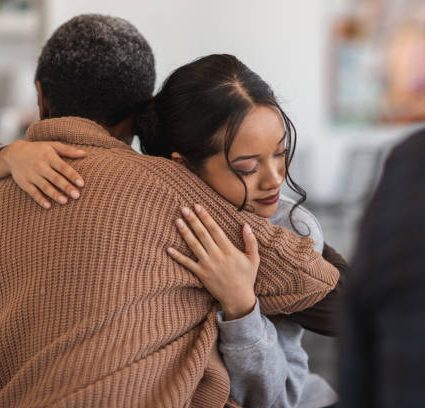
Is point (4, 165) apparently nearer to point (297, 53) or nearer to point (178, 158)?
point (178, 158)

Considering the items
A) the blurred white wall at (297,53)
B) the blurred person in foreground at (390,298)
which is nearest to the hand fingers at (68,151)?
the blurred person in foreground at (390,298)

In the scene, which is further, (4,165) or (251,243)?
(4,165)

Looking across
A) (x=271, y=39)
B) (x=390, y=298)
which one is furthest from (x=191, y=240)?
(x=271, y=39)

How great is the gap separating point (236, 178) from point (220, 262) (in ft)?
0.43

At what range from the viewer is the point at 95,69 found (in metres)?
1.15

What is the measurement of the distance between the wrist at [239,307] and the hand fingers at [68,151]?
12.1 inches

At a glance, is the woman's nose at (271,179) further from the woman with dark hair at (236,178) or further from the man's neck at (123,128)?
the man's neck at (123,128)

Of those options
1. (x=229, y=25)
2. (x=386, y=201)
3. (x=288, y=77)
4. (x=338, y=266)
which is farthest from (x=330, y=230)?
(x=386, y=201)

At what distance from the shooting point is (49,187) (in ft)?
3.24

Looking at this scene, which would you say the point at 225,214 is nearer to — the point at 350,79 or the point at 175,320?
the point at 175,320

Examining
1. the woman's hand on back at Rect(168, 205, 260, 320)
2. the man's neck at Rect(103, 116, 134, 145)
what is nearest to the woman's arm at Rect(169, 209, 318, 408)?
the woman's hand on back at Rect(168, 205, 260, 320)

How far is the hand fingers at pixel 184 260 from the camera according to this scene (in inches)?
38.0

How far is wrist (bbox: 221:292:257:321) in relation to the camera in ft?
3.22

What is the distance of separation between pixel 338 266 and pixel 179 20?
2916mm
